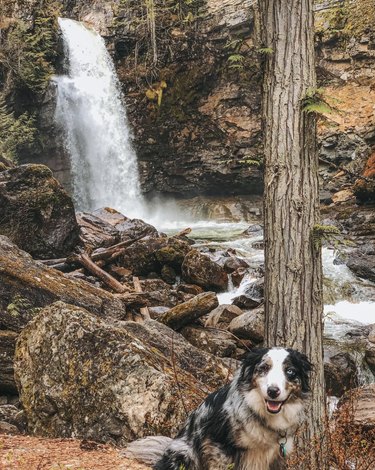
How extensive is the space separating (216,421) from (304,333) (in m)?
1.35

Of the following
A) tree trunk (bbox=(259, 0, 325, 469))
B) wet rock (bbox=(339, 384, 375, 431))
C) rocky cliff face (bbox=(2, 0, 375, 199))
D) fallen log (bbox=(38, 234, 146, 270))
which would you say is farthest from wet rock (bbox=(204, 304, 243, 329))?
rocky cliff face (bbox=(2, 0, 375, 199))

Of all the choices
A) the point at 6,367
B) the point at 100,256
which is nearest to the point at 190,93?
the point at 100,256

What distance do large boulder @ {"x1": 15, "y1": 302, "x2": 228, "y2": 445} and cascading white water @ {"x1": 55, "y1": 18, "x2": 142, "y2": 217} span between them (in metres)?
20.7

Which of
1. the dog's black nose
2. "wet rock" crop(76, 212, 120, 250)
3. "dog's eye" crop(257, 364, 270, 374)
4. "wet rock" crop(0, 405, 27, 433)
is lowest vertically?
"wet rock" crop(0, 405, 27, 433)

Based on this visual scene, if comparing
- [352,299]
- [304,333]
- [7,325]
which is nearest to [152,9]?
[352,299]

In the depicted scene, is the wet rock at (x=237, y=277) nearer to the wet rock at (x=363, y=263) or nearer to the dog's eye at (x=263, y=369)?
the wet rock at (x=363, y=263)

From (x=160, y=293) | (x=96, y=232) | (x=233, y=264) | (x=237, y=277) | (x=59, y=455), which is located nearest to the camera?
(x=59, y=455)

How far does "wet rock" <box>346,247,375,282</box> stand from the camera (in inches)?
514

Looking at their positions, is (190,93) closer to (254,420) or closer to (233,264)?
(233,264)

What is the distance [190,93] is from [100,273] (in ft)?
56.1

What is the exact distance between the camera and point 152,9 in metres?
23.8

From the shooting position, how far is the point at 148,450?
3.85 metres

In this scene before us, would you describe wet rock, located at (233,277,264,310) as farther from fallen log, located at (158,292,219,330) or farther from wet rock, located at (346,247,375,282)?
wet rock, located at (346,247,375,282)

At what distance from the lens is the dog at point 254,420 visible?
10.0ft
